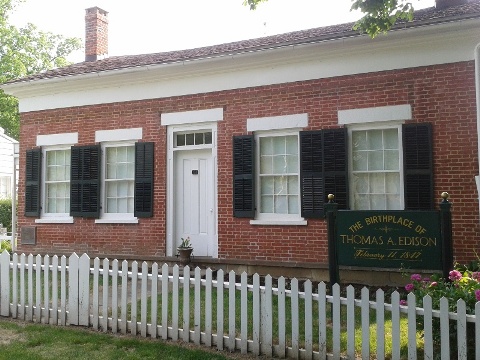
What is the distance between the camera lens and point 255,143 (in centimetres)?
963

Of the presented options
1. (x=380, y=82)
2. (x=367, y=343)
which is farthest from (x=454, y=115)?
(x=367, y=343)

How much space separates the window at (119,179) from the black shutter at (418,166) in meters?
5.95

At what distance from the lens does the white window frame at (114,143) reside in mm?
10773

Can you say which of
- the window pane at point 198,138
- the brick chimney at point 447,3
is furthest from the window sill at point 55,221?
the brick chimney at point 447,3

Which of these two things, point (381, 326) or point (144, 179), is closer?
point (381, 326)

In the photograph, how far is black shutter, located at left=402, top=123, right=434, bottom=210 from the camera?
827 centimetres

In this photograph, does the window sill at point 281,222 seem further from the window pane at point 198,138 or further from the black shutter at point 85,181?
the black shutter at point 85,181

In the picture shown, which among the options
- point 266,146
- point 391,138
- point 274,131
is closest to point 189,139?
point 266,146

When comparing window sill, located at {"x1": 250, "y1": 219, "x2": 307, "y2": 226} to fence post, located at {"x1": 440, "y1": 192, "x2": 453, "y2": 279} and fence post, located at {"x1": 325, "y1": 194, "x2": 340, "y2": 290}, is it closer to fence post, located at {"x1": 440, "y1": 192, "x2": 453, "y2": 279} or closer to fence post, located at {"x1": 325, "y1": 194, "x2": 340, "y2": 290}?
fence post, located at {"x1": 325, "y1": 194, "x2": 340, "y2": 290}

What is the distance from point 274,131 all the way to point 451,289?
17.9 feet

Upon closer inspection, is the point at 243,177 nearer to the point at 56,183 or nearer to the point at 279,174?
the point at 279,174

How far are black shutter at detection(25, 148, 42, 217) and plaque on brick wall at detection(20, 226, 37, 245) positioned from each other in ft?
1.18

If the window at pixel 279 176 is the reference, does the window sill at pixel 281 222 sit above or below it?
below

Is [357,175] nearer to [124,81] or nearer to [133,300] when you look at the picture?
[133,300]
